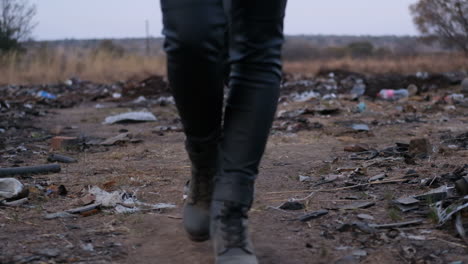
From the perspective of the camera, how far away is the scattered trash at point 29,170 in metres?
2.96

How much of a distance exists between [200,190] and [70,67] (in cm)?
1733

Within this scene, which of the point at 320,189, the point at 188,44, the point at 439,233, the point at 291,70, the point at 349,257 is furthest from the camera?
the point at 291,70

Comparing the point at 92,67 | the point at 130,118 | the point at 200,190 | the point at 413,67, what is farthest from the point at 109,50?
the point at 200,190

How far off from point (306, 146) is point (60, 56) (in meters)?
16.7

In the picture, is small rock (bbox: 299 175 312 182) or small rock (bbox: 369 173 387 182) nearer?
small rock (bbox: 369 173 387 182)

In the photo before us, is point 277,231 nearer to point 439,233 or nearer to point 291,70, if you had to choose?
point 439,233

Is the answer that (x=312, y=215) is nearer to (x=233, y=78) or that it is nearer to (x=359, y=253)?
(x=359, y=253)

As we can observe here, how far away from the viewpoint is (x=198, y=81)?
1.52m

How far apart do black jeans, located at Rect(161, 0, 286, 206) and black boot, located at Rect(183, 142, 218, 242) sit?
0.05 meters

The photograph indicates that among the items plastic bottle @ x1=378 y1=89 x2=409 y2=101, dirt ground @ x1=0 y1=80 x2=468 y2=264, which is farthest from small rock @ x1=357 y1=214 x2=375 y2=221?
plastic bottle @ x1=378 y1=89 x2=409 y2=101

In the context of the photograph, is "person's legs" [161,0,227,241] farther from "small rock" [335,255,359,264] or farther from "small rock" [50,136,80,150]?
"small rock" [50,136,80,150]

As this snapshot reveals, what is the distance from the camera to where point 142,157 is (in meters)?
3.91

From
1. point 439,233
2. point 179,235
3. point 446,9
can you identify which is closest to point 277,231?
point 179,235

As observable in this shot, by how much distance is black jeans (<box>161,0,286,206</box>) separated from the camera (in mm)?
1490
